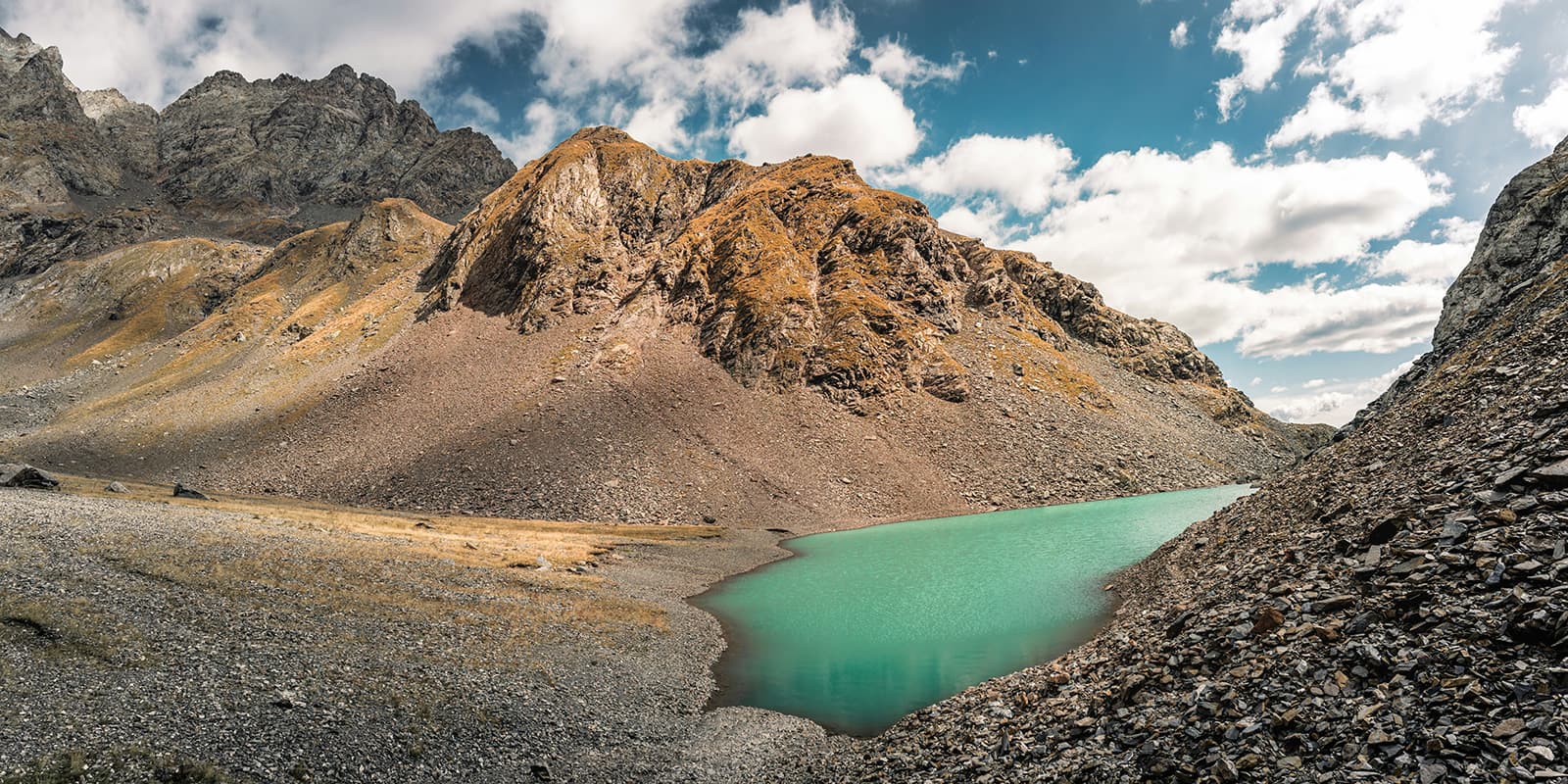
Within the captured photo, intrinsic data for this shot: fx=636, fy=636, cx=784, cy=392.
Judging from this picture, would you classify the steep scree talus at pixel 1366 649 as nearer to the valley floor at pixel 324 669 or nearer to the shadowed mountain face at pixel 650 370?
the valley floor at pixel 324 669

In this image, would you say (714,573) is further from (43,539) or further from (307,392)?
(307,392)

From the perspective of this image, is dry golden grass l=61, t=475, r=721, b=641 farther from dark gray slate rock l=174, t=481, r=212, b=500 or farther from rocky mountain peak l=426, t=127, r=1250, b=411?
rocky mountain peak l=426, t=127, r=1250, b=411

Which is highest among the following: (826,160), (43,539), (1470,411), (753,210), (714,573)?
(826,160)

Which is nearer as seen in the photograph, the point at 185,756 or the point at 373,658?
the point at 185,756

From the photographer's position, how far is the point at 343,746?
1623cm

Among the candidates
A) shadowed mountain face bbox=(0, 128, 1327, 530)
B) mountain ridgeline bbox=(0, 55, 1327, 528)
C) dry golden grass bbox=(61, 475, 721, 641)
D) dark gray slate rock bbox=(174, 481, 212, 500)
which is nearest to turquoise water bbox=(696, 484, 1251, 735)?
dry golden grass bbox=(61, 475, 721, 641)

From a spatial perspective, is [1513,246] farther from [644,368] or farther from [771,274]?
[771,274]

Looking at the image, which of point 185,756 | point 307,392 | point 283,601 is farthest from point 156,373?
point 185,756

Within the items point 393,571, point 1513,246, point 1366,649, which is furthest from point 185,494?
point 1513,246

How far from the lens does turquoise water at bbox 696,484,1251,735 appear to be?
84.8 ft

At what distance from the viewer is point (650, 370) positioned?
105 metres

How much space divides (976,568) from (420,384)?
92.3 m

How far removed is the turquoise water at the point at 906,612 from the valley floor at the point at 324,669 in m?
2.50

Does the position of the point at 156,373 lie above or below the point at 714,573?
above
